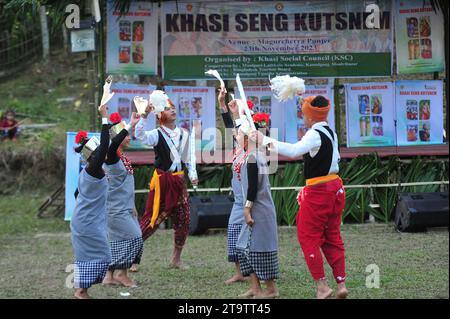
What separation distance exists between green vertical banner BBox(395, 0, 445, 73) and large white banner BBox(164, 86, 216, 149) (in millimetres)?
2830

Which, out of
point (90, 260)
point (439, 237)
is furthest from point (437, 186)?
point (90, 260)

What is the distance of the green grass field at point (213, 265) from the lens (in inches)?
288

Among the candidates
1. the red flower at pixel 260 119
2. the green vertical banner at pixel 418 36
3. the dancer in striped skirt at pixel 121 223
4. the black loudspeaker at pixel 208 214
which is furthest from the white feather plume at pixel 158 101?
the green vertical banner at pixel 418 36

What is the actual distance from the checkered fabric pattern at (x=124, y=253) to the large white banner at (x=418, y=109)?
18.4ft

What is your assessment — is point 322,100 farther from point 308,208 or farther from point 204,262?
point 204,262

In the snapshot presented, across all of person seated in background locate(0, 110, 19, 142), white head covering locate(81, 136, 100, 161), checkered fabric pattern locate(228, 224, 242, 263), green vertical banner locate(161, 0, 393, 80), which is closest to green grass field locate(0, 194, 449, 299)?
checkered fabric pattern locate(228, 224, 242, 263)

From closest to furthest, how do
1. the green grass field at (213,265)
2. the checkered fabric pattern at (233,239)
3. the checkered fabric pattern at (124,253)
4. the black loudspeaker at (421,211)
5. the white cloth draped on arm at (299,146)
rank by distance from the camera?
the white cloth draped on arm at (299,146)
the green grass field at (213,265)
the checkered fabric pattern at (124,253)
the checkered fabric pattern at (233,239)
the black loudspeaker at (421,211)

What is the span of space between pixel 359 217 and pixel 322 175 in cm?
526

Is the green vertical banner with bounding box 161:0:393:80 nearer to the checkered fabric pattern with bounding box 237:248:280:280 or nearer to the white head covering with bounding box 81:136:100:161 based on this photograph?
the white head covering with bounding box 81:136:100:161

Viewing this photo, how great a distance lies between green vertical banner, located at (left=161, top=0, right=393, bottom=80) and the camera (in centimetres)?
1183

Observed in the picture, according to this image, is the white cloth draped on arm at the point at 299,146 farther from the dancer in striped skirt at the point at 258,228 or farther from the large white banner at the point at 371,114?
the large white banner at the point at 371,114

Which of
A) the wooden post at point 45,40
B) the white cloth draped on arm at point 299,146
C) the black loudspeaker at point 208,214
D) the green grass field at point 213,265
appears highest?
the wooden post at point 45,40

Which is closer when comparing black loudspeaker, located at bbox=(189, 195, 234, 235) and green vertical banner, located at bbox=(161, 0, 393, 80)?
black loudspeaker, located at bbox=(189, 195, 234, 235)

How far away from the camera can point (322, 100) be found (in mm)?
6738
